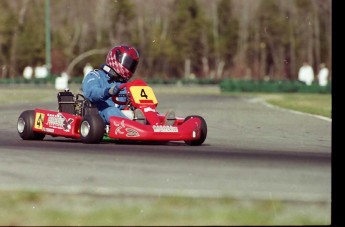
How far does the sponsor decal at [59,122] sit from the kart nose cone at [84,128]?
412mm

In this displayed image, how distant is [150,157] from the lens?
11.7 metres

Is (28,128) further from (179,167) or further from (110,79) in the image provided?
(179,167)

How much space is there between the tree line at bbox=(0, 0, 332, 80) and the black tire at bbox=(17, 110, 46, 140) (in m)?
94.6

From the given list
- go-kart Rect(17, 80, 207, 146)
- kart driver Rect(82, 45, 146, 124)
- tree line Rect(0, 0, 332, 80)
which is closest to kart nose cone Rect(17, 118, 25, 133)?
go-kart Rect(17, 80, 207, 146)

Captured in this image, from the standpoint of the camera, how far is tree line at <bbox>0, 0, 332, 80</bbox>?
116 meters

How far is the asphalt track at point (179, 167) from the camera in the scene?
8.70m

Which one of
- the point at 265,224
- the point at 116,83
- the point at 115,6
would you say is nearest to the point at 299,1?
the point at 115,6

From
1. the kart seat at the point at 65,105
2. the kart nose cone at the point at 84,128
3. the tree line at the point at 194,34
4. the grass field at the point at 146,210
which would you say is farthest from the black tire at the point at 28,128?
the tree line at the point at 194,34

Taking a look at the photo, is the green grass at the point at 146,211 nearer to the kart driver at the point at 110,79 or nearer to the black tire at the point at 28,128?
the kart driver at the point at 110,79

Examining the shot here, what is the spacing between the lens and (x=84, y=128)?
13.8 m

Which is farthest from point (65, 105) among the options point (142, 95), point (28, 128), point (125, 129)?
point (125, 129)

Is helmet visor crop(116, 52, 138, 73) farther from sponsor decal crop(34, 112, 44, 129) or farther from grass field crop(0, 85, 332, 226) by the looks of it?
grass field crop(0, 85, 332, 226)
